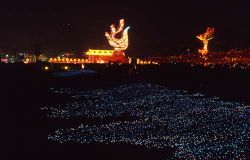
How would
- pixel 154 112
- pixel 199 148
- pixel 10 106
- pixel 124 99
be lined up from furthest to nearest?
pixel 124 99, pixel 10 106, pixel 154 112, pixel 199 148

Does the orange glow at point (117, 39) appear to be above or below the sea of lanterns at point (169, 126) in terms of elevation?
above

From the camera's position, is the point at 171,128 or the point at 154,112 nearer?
the point at 171,128

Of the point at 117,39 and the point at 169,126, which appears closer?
the point at 169,126

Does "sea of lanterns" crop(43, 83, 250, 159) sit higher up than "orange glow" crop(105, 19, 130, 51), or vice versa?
"orange glow" crop(105, 19, 130, 51)

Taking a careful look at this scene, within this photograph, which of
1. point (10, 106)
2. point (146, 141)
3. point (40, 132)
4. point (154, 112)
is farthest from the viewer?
point (10, 106)

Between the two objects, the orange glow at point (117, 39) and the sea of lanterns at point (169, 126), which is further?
the orange glow at point (117, 39)

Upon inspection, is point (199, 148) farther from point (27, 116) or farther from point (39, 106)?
point (39, 106)

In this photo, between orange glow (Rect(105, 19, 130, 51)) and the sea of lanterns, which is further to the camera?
orange glow (Rect(105, 19, 130, 51))

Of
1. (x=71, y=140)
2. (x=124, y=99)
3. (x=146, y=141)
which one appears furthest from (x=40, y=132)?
(x=124, y=99)
